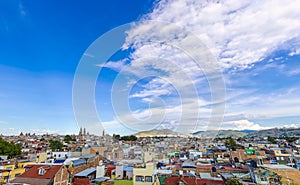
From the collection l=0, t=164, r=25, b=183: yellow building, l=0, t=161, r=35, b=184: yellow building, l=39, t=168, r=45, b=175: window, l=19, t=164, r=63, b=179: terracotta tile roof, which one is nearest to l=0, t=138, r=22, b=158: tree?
l=0, t=161, r=35, b=184: yellow building

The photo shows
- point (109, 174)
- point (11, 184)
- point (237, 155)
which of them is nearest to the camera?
point (11, 184)

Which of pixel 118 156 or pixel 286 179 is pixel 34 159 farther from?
pixel 286 179

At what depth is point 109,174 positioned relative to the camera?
1025 centimetres

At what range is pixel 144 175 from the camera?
26.4 feet

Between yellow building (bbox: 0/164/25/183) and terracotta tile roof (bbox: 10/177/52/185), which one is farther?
yellow building (bbox: 0/164/25/183)

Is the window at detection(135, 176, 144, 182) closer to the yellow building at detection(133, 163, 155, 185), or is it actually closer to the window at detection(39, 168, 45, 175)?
the yellow building at detection(133, 163, 155, 185)

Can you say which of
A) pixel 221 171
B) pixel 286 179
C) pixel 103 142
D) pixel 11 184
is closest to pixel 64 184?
pixel 11 184

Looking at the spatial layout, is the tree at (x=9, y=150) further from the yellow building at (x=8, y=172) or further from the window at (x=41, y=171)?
the window at (x=41, y=171)

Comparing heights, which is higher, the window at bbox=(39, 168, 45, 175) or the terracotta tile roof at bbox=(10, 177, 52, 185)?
the window at bbox=(39, 168, 45, 175)

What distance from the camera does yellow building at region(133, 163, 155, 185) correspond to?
796 cm

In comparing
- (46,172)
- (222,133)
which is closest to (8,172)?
(46,172)

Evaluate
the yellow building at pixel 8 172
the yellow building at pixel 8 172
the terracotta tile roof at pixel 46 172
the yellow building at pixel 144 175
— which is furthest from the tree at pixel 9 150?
the yellow building at pixel 144 175

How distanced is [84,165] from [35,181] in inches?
140

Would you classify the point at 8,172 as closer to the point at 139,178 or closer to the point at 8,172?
the point at 8,172
